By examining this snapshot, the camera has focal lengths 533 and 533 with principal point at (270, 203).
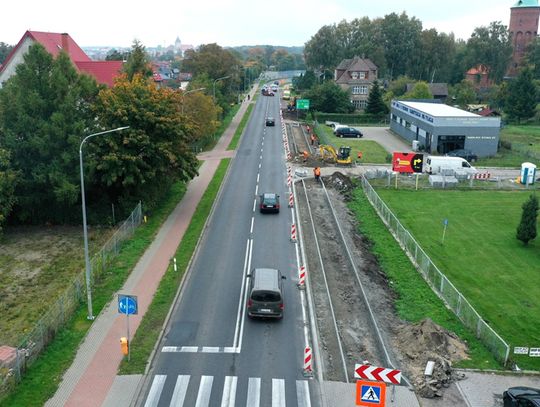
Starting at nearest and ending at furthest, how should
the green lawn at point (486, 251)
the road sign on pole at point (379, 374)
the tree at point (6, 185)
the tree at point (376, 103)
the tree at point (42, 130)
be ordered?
1. the road sign on pole at point (379, 374)
2. the green lawn at point (486, 251)
3. the tree at point (6, 185)
4. the tree at point (42, 130)
5. the tree at point (376, 103)

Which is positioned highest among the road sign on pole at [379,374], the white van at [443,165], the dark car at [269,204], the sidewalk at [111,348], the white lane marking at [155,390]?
the white van at [443,165]

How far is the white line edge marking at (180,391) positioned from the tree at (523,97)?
90059mm

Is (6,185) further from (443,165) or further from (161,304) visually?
(443,165)

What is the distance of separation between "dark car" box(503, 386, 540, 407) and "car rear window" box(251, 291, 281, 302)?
9.15m

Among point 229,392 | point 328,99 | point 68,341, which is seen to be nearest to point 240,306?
point 229,392

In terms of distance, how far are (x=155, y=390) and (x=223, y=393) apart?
2.31 m

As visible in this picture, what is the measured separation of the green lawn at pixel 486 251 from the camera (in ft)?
77.5

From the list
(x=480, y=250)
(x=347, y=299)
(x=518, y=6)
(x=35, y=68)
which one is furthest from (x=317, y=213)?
(x=518, y=6)

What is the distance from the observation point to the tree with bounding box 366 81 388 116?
89.9m

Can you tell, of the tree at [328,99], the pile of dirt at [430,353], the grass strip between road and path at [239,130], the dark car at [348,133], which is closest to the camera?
the pile of dirt at [430,353]

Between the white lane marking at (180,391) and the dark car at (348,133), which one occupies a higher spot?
the dark car at (348,133)

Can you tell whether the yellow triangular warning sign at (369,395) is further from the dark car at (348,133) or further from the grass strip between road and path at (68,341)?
the dark car at (348,133)

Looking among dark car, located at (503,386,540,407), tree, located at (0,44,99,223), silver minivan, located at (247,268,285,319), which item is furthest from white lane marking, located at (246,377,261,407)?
tree, located at (0,44,99,223)

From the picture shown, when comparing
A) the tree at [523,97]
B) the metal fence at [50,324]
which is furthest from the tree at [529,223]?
the tree at [523,97]
